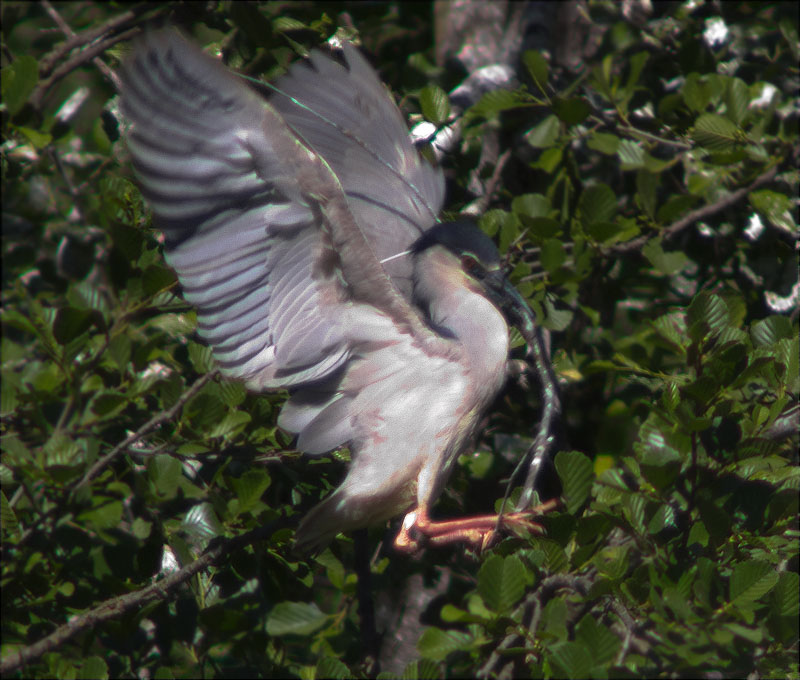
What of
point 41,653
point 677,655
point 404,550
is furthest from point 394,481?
point 41,653

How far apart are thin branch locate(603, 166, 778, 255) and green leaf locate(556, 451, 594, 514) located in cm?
91

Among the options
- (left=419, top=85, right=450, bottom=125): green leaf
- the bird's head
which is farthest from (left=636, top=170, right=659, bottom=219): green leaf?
(left=419, top=85, right=450, bottom=125): green leaf

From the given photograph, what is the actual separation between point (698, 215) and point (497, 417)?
996 millimetres

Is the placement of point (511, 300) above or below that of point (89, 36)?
below

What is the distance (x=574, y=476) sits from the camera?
2.06m

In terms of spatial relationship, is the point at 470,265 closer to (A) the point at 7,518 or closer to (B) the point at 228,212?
(B) the point at 228,212

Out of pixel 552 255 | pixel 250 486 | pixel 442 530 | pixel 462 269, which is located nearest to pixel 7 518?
pixel 250 486

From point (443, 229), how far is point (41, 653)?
1685 millimetres

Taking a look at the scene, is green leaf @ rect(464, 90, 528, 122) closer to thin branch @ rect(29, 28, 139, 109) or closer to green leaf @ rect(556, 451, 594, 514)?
thin branch @ rect(29, 28, 139, 109)

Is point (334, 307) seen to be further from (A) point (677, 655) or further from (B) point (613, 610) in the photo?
(A) point (677, 655)

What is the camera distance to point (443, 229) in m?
2.60

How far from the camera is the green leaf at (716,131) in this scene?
2674 mm

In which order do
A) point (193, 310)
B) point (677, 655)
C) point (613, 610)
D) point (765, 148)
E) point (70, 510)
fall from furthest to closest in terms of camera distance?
point (765, 148) → point (193, 310) → point (70, 510) → point (613, 610) → point (677, 655)

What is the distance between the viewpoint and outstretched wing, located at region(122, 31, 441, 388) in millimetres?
2109
